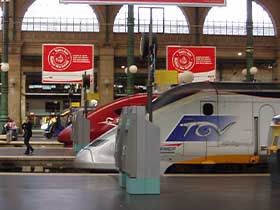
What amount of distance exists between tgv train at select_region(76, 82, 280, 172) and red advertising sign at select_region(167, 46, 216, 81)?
1358cm

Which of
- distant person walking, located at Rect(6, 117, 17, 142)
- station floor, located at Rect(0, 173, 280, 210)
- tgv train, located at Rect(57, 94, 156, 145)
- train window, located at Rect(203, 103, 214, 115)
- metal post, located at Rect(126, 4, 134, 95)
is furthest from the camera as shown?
distant person walking, located at Rect(6, 117, 17, 142)

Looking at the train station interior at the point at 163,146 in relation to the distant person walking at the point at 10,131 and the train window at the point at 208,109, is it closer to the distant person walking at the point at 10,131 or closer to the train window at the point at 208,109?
the train window at the point at 208,109

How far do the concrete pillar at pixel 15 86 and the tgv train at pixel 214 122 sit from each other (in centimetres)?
3223

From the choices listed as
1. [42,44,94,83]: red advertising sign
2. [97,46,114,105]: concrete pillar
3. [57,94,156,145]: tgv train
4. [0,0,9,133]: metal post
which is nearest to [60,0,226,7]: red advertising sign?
[57,94,156,145]: tgv train

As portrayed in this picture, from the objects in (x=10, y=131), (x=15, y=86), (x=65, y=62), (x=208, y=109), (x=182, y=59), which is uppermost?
→ (x=182, y=59)

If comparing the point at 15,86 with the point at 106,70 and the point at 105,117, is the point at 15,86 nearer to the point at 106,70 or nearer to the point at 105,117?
the point at 106,70

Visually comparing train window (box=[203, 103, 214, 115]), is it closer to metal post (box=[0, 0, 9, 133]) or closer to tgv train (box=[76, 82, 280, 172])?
tgv train (box=[76, 82, 280, 172])

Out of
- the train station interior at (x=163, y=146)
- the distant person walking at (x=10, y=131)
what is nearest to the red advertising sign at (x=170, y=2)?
the train station interior at (x=163, y=146)

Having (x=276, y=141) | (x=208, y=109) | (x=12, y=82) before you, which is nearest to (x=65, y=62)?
(x=208, y=109)

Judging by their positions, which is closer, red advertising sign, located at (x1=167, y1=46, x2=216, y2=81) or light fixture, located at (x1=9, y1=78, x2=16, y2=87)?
red advertising sign, located at (x1=167, y1=46, x2=216, y2=81)

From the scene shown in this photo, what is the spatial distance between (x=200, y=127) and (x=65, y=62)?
1577 centimetres

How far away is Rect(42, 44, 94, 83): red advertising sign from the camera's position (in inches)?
1217

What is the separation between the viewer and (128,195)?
34.3 ft

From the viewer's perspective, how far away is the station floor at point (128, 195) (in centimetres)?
934
